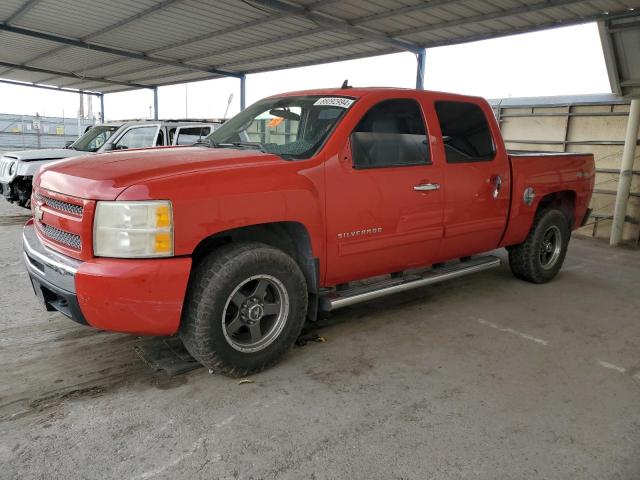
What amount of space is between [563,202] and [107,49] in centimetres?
1261

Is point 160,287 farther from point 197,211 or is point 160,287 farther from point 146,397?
point 146,397

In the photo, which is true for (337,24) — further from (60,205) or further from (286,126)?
(60,205)

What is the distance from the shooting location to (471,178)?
4.41 m

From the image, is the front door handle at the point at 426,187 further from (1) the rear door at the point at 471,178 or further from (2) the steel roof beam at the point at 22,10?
(2) the steel roof beam at the point at 22,10

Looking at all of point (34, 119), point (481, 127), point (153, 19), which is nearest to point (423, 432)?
point (481, 127)

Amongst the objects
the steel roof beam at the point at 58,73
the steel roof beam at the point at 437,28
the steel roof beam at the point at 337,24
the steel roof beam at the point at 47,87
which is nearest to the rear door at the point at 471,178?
the steel roof beam at the point at 437,28

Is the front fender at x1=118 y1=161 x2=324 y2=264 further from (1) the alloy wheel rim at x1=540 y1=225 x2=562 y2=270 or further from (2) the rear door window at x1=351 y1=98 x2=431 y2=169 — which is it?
(1) the alloy wheel rim at x1=540 y1=225 x2=562 y2=270

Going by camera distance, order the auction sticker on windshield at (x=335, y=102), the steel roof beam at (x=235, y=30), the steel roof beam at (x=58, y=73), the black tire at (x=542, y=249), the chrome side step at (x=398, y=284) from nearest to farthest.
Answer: the chrome side step at (x=398, y=284), the auction sticker on windshield at (x=335, y=102), the black tire at (x=542, y=249), the steel roof beam at (x=235, y=30), the steel roof beam at (x=58, y=73)

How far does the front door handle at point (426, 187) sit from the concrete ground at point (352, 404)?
1.21 metres

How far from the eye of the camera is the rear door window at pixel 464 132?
4.34 metres

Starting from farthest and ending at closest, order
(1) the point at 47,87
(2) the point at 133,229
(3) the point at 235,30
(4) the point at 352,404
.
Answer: (1) the point at 47,87 → (3) the point at 235,30 → (4) the point at 352,404 → (2) the point at 133,229

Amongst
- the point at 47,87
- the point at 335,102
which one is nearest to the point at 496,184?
the point at 335,102

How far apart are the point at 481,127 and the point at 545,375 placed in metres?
2.41

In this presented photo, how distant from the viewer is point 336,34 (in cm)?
1093
